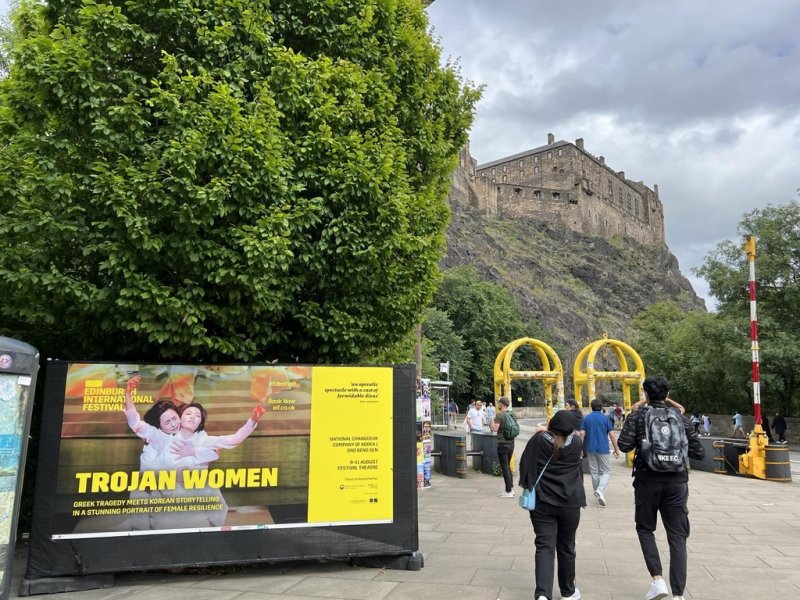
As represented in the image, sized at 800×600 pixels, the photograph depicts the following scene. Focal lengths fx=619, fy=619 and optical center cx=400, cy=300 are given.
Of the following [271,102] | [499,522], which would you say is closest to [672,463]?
[499,522]

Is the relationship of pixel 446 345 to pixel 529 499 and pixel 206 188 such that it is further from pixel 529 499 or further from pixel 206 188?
pixel 529 499

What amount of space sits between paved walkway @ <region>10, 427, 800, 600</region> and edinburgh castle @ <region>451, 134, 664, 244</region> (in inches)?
3750

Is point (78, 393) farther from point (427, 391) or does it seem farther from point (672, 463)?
point (427, 391)

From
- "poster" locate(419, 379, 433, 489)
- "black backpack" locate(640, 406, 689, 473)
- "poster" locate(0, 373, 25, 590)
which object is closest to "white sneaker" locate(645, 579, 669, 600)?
"black backpack" locate(640, 406, 689, 473)

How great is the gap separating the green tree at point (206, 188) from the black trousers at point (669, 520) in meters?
3.49

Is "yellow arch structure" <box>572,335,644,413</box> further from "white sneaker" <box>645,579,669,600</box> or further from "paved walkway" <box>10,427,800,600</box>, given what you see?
"white sneaker" <box>645,579,669,600</box>

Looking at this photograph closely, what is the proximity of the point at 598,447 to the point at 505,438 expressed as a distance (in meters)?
1.80

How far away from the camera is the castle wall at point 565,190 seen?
11306 centimetres

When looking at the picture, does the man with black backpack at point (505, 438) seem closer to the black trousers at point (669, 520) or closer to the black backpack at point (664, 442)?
the black trousers at point (669, 520)

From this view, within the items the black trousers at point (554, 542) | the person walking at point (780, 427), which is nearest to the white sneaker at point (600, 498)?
the black trousers at point (554, 542)

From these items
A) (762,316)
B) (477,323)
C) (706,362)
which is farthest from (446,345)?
(762,316)

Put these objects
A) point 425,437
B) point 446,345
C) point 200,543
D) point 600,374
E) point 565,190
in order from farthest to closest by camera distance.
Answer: point 565,190 < point 446,345 < point 600,374 < point 425,437 < point 200,543

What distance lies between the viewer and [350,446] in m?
6.57

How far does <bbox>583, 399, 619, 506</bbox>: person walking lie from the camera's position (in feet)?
35.3
